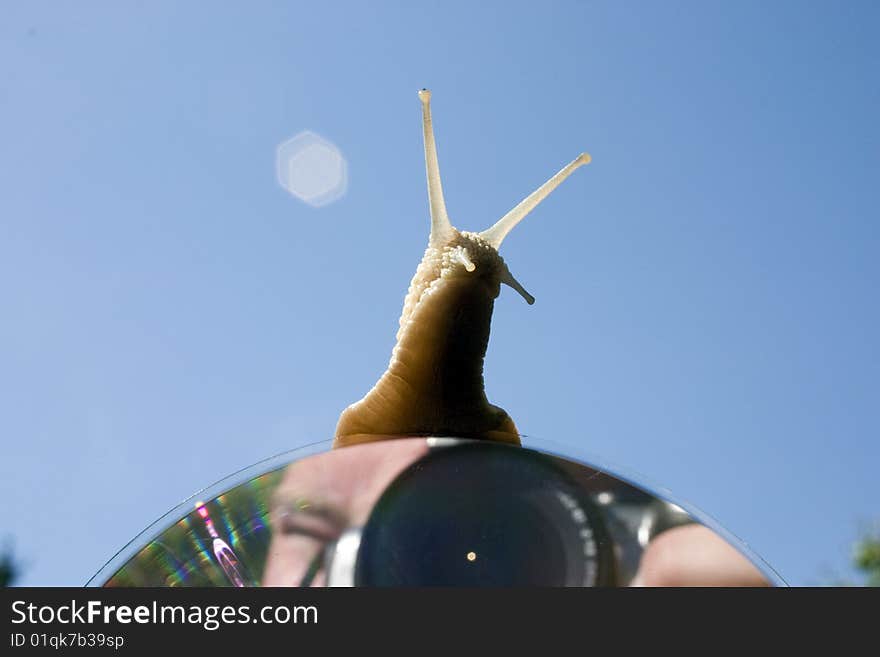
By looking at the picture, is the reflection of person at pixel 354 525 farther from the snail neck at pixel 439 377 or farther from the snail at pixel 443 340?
the snail neck at pixel 439 377

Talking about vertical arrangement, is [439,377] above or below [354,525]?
above

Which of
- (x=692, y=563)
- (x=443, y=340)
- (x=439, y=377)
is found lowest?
(x=692, y=563)

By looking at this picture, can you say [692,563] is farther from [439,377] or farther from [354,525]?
[439,377]

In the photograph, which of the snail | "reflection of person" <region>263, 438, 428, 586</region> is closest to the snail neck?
the snail

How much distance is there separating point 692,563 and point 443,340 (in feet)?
8.18

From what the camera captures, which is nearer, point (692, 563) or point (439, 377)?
point (692, 563)

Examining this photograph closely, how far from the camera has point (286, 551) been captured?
1323mm

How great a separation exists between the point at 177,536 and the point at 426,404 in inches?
67.4

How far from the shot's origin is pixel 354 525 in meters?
1.29

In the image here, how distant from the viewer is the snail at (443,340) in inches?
110

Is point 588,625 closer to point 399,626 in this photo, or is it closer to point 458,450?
point 399,626

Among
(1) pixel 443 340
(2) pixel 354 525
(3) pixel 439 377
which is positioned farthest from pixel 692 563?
(1) pixel 443 340

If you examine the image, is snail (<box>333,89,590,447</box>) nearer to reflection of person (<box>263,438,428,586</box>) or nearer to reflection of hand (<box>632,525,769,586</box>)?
reflection of person (<box>263,438,428,586</box>)

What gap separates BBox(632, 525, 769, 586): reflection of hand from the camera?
125 cm
